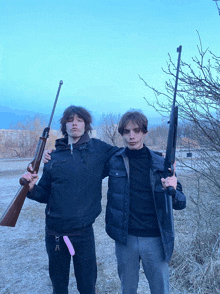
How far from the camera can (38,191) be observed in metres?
2.33

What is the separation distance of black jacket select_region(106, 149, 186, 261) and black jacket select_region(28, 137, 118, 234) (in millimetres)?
181

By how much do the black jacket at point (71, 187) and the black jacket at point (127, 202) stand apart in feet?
0.59

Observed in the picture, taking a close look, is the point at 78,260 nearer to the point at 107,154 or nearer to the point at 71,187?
the point at 71,187

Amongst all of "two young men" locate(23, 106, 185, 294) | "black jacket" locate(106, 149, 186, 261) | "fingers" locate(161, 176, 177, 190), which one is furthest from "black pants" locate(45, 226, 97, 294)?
"fingers" locate(161, 176, 177, 190)

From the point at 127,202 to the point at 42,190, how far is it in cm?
86

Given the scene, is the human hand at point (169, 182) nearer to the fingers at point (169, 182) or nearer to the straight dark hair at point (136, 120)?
the fingers at point (169, 182)

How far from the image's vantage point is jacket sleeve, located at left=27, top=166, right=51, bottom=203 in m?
2.32

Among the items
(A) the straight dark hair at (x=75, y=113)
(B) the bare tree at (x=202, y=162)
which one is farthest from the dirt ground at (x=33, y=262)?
(A) the straight dark hair at (x=75, y=113)

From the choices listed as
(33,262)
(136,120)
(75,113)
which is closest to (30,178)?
(75,113)

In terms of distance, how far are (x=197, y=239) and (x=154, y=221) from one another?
213 centimetres

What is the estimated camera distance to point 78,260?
2.25 meters

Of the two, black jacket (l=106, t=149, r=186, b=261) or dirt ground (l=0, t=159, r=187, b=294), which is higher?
black jacket (l=106, t=149, r=186, b=261)

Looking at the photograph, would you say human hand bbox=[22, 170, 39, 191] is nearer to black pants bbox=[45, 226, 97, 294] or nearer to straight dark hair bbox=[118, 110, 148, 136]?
black pants bbox=[45, 226, 97, 294]

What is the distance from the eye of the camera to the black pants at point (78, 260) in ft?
7.30
